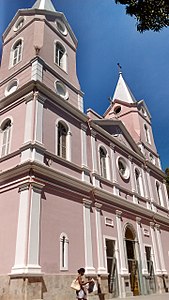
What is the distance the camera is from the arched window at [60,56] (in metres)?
15.9

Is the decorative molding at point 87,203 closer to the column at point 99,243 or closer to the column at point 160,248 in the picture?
the column at point 99,243

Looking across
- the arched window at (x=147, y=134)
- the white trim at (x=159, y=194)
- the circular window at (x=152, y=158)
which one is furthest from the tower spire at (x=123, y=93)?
the white trim at (x=159, y=194)

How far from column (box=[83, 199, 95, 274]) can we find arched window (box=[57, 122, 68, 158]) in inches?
96.1

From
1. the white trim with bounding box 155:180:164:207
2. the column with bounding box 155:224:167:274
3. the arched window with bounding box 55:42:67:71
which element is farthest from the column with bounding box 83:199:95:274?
the white trim with bounding box 155:180:164:207

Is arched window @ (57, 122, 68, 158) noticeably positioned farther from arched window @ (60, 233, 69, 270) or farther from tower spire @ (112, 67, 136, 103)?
tower spire @ (112, 67, 136, 103)

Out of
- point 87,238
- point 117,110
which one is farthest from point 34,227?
point 117,110

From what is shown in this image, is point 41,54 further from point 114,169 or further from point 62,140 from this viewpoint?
point 114,169

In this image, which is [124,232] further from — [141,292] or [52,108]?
[52,108]

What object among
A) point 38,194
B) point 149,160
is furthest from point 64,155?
point 149,160

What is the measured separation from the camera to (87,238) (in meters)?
11.9

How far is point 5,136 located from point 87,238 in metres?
5.97

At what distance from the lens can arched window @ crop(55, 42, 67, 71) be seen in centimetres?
1591

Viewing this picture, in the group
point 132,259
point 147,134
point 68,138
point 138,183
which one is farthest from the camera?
point 147,134

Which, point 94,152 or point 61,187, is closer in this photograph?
point 61,187
